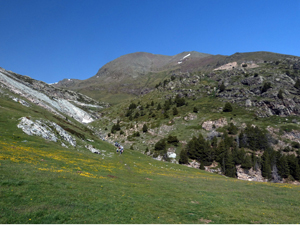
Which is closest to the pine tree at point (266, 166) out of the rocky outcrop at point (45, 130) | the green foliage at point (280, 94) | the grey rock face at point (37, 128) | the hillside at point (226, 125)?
the hillside at point (226, 125)

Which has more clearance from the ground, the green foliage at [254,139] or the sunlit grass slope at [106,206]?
the green foliage at [254,139]

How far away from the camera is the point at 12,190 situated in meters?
14.4

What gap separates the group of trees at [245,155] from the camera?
74.5m

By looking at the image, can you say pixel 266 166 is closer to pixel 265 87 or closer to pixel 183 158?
pixel 183 158

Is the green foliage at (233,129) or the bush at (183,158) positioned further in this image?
the green foliage at (233,129)

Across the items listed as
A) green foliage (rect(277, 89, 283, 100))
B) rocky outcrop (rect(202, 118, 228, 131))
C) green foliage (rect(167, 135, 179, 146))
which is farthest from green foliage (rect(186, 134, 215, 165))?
green foliage (rect(277, 89, 283, 100))

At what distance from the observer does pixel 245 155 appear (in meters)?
81.9

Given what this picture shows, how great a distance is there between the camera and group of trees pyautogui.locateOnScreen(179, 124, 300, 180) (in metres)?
74.5

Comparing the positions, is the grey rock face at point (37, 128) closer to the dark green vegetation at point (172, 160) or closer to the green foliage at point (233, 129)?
the dark green vegetation at point (172, 160)

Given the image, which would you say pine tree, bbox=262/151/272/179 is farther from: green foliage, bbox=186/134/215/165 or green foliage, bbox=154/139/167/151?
green foliage, bbox=154/139/167/151

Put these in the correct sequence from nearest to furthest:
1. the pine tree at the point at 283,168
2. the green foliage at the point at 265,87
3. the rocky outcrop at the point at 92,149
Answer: the rocky outcrop at the point at 92,149
the pine tree at the point at 283,168
the green foliage at the point at 265,87

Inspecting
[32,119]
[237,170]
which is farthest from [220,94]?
[32,119]

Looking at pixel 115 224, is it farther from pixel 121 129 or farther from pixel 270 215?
pixel 121 129

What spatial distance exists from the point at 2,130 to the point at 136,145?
68.7 m
